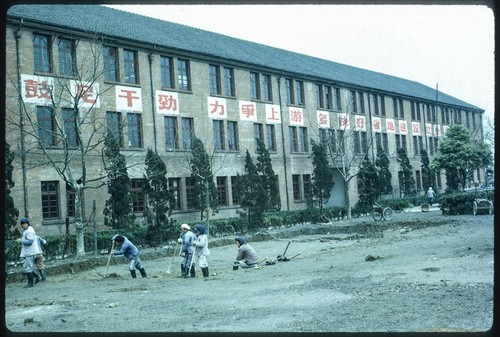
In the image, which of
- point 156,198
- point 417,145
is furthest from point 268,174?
point 417,145

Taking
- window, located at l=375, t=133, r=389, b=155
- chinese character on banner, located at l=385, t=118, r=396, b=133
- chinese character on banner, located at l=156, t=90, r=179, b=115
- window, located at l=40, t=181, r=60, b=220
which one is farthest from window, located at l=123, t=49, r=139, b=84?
chinese character on banner, located at l=385, t=118, r=396, b=133

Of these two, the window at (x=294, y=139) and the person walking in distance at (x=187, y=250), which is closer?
the person walking in distance at (x=187, y=250)

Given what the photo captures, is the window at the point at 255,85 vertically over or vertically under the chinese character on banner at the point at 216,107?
over

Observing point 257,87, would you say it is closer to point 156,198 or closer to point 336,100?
point 336,100

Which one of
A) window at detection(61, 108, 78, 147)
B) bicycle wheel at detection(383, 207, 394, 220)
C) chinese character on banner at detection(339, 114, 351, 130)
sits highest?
chinese character on banner at detection(339, 114, 351, 130)

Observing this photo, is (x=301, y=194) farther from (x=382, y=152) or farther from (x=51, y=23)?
(x=51, y=23)

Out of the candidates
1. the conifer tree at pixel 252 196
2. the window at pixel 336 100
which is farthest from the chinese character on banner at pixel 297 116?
the conifer tree at pixel 252 196

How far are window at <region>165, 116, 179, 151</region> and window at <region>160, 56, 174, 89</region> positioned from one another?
1577 mm

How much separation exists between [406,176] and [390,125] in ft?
14.1

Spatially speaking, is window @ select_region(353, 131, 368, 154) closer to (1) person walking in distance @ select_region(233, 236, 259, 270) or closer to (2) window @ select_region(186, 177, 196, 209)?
(2) window @ select_region(186, 177, 196, 209)

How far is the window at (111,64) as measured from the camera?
71.5ft

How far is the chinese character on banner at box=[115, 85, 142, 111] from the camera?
72.5 ft

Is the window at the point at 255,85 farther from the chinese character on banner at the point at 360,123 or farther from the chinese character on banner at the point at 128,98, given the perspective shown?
the chinese character on banner at the point at 360,123

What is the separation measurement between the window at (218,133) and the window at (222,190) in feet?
5.44
